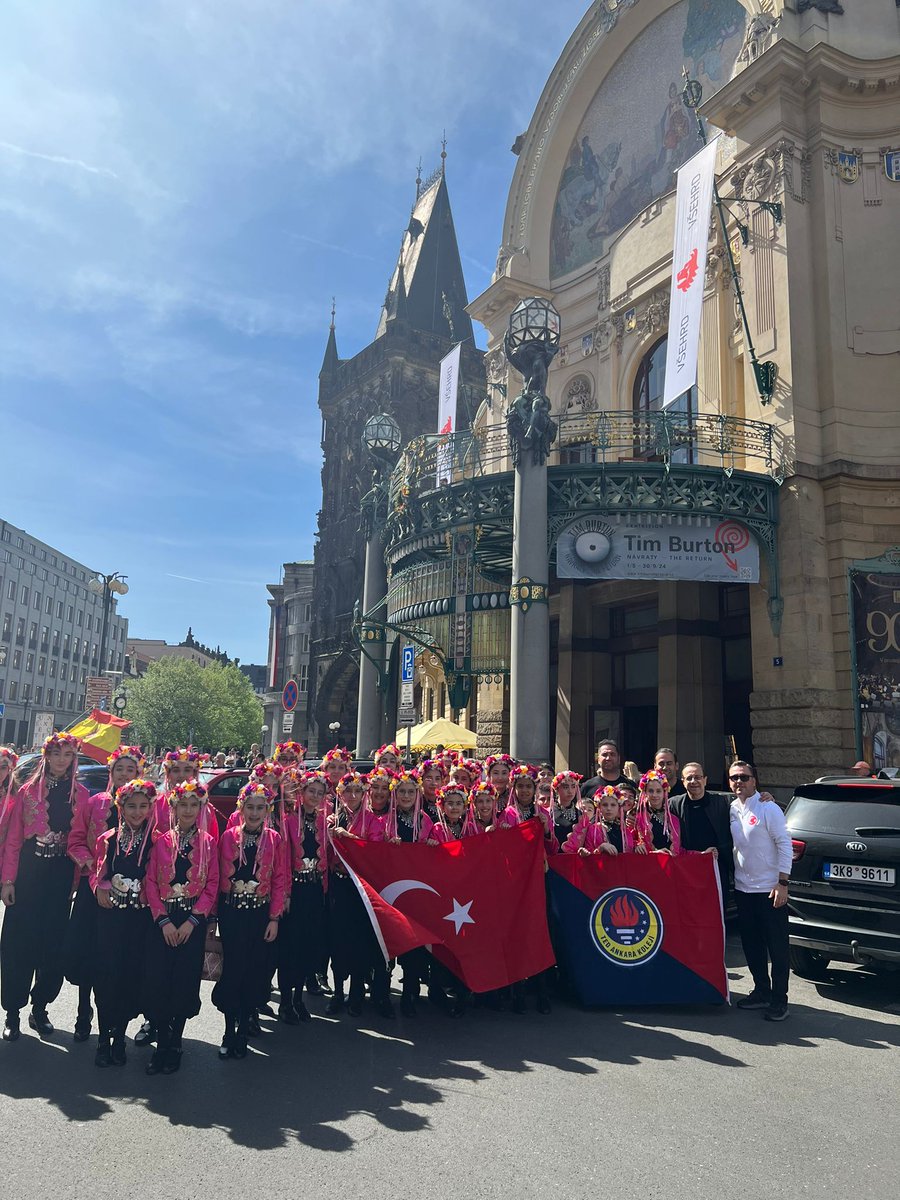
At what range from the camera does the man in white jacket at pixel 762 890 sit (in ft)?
23.8

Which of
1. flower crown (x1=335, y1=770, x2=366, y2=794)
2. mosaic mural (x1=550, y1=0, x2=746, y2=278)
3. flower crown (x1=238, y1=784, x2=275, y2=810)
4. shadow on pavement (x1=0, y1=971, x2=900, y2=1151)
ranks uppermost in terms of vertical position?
mosaic mural (x1=550, y1=0, x2=746, y2=278)

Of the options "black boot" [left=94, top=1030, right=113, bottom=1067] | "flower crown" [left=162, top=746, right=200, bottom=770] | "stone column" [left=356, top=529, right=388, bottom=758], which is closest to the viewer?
"black boot" [left=94, top=1030, right=113, bottom=1067]

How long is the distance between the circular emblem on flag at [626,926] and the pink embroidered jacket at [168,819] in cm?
326

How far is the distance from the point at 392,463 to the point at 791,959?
52.2 feet

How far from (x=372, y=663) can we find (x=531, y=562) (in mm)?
6986

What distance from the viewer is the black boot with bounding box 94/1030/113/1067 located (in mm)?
5723

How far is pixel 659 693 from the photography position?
1967cm

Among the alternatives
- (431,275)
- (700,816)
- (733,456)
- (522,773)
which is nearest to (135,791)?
(522,773)

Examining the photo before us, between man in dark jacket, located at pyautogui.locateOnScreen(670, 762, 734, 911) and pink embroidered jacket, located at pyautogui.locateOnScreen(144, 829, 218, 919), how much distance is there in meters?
4.16

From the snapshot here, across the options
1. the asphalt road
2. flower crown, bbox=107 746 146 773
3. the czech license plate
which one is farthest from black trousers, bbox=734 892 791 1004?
flower crown, bbox=107 746 146 773

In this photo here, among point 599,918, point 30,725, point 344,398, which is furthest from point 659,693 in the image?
point 30,725

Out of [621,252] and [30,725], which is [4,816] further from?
[30,725]

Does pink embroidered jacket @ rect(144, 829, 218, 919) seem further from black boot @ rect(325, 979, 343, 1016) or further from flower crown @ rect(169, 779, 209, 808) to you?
black boot @ rect(325, 979, 343, 1016)

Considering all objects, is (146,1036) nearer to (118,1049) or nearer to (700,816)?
(118,1049)
